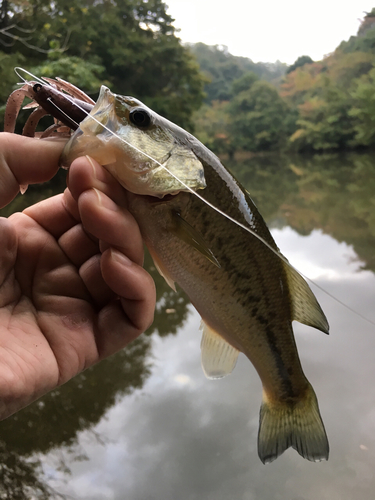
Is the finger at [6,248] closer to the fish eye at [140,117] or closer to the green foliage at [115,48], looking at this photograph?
the fish eye at [140,117]

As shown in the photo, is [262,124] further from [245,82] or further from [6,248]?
[6,248]

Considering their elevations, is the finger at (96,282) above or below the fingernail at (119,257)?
below

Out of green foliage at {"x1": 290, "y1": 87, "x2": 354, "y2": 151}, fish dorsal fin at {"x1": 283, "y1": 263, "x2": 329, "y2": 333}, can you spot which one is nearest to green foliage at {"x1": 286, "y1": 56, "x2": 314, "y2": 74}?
green foliage at {"x1": 290, "y1": 87, "x2": 354, "y2": 151}

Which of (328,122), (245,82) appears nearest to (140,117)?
(328,122)

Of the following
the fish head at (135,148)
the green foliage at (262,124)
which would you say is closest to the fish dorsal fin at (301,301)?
the fish head at (135,148)

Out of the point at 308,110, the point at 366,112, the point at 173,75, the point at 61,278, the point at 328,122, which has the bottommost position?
the point at 61,278

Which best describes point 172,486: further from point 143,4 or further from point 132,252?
point 143,4

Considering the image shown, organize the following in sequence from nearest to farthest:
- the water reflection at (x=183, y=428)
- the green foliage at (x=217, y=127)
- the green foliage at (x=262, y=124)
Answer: the water reflection at (x=183, y=428) < the green foliage at (x=217, y=127) < the green foliage at (x=262, y=124)
